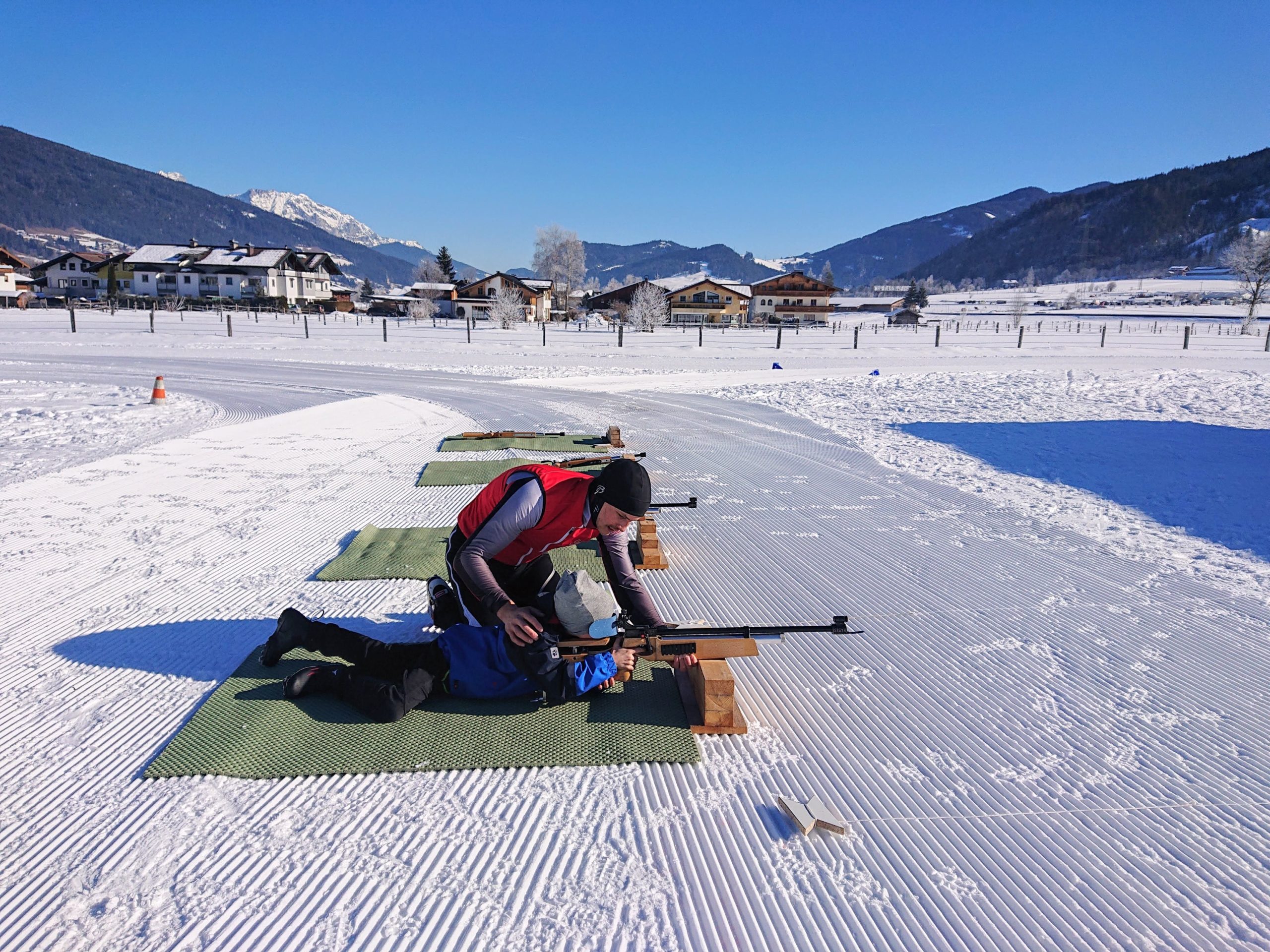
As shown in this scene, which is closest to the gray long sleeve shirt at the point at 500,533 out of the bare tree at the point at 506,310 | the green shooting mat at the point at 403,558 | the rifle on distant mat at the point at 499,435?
the green shooting mat at the point at 403,558

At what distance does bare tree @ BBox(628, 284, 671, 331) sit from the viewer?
50.4 metres

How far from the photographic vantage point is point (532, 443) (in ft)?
34.9

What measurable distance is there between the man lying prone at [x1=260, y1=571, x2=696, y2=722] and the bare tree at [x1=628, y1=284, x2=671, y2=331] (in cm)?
4772

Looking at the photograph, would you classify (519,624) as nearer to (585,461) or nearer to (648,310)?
(585,461)

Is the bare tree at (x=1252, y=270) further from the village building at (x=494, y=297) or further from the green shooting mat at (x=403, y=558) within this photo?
the village building at (x=494, y=297)

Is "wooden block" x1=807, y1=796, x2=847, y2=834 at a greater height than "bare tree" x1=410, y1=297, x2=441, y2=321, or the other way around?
"bare tree" x1=410, y1=297, x2=441, y2=321

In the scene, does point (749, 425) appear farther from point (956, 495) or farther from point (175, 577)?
point (175, 577)

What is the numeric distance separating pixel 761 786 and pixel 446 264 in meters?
94.6

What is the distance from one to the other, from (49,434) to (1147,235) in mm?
208781

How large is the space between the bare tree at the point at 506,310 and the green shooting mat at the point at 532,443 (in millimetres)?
41744

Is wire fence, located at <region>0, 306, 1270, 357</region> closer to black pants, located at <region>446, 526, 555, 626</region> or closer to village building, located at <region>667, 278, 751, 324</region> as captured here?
village building, located at <region>667, 278, 751, 324</region>

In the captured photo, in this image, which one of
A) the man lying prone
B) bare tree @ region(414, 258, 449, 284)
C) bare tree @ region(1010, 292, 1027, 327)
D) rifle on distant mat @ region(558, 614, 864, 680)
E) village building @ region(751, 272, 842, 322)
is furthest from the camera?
bare tree @ region(414, 258, 449, 284)

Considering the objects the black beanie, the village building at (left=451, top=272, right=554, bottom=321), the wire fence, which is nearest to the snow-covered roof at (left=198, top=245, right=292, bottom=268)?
the wire fence

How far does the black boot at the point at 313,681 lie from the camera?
136 inches
